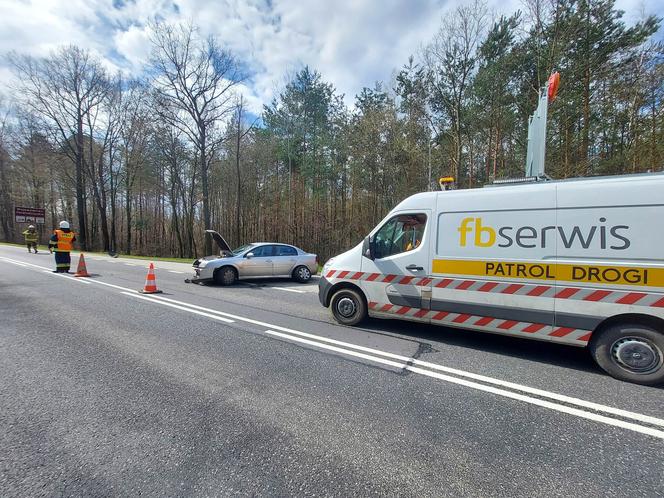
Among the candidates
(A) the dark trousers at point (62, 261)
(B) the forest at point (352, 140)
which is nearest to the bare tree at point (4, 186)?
(B) the forest at point (352, 140)

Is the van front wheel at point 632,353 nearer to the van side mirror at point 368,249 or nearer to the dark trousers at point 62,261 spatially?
the van side mirror at point 368,249

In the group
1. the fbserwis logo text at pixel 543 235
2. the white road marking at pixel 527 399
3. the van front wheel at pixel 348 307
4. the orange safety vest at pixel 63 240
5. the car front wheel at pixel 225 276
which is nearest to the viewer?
the white road marking at pixel 527 399

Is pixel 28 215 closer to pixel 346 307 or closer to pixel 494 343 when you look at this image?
pixel 346 307

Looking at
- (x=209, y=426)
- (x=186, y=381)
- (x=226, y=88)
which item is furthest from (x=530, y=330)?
(x=226, y=88)

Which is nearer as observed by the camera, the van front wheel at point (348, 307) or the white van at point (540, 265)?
the white van at point (540, 265)

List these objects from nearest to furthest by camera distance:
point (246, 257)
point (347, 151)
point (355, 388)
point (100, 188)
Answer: point (355, 388), point (246, 257), point (347, 151), point (100, 188)

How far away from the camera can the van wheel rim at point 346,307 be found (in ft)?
18.5

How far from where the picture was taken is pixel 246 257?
10.5 meters

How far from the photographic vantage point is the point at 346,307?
224 inches

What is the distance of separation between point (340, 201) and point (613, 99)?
50.4 feet

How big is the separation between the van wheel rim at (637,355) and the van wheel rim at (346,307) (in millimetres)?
3601

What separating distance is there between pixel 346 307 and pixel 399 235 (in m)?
1.68

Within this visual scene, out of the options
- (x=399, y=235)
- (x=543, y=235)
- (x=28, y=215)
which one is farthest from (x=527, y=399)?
(x=28, y=215)

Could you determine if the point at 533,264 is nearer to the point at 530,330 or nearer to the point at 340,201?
the point at 530,330
